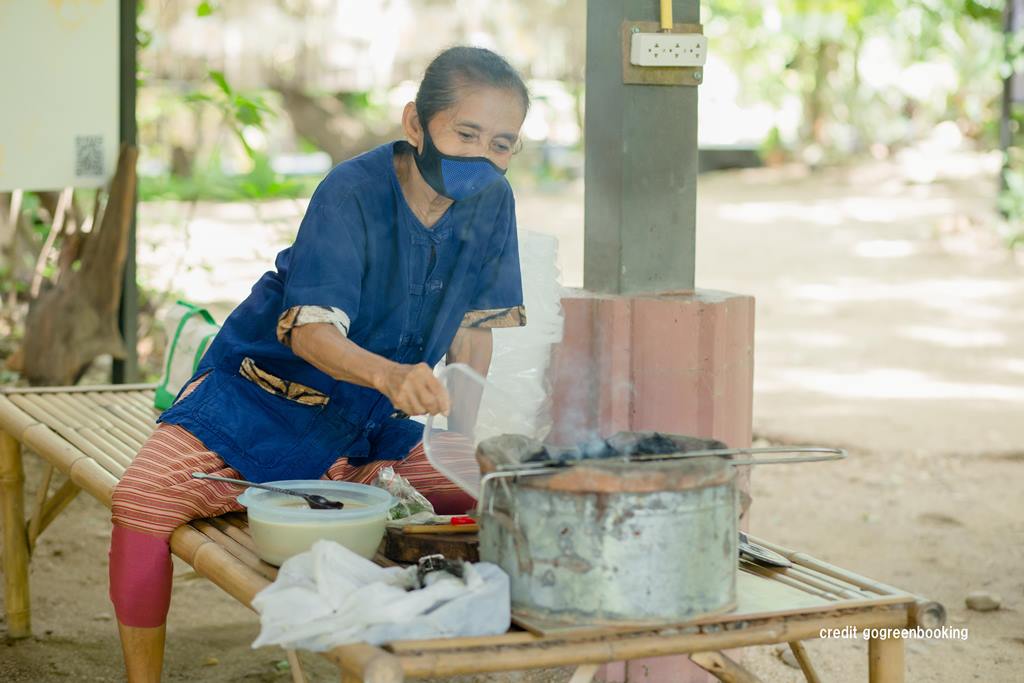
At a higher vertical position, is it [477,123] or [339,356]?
[477,123]

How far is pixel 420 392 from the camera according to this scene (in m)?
2.13

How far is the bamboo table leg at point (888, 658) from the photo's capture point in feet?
7.24

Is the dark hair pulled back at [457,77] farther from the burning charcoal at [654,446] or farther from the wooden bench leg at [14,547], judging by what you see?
the wooden bench leg at [14,547]

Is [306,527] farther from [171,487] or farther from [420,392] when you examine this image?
[171,487]

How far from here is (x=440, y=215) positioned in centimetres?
268

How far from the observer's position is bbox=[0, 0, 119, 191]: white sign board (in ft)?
15.7

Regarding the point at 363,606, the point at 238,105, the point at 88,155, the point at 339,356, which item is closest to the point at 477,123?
the point at 339,356

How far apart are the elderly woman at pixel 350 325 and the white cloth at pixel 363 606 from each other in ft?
1.43

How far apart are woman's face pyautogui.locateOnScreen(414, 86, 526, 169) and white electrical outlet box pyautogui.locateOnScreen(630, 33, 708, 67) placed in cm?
77

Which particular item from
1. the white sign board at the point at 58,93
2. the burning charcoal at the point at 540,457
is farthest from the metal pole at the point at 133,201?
the burning charcoal at the point at 540,457

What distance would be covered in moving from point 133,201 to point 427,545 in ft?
10.9

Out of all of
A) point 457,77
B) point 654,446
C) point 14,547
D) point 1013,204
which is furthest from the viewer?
point 1013,204

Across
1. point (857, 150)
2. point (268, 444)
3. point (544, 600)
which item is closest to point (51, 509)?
point (268, 444)

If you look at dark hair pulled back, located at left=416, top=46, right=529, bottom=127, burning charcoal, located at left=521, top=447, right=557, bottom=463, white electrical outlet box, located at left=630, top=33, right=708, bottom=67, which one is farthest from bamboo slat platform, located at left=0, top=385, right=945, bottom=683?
white electrical outlet box, located at left=630, top=33, right=708, bottom=67
